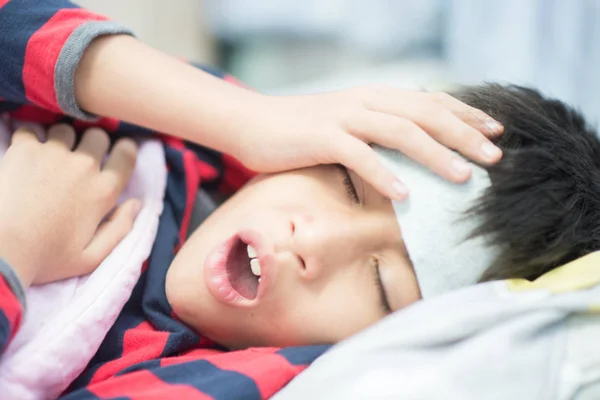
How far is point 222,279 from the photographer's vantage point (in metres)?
0.69

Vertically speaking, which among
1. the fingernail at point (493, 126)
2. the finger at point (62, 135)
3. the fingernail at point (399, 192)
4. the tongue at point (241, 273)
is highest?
the fingernail at point (493, 126)

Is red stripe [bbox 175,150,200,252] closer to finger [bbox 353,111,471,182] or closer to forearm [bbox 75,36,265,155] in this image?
forearm [bbox 75,36,265,155]

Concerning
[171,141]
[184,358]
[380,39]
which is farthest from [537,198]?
[380,39]

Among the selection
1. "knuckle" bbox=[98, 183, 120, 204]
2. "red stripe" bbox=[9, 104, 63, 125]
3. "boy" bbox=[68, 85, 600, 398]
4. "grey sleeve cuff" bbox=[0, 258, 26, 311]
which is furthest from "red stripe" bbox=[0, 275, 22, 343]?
"red stripe" bbox=[9, 104, 63, 125]

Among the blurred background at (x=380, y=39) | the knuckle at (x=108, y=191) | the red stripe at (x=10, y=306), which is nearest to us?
the red stripe at (x=10, y=306)

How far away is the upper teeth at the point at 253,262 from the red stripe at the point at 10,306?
0.24 meters

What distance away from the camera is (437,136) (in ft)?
2.20

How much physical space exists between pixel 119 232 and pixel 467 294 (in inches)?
16.5

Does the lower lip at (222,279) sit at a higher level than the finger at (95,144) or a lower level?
lower

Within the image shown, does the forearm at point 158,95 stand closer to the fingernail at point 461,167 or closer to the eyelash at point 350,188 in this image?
the eyelash at point 350,188

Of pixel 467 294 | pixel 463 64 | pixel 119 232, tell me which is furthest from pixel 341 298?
pixel 463 64

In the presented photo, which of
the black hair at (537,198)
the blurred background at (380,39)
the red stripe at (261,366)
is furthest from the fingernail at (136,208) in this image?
the blurred background at (380,39)

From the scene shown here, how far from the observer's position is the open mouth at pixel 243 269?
0.71 meters

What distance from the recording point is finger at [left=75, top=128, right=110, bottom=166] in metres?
0.81
